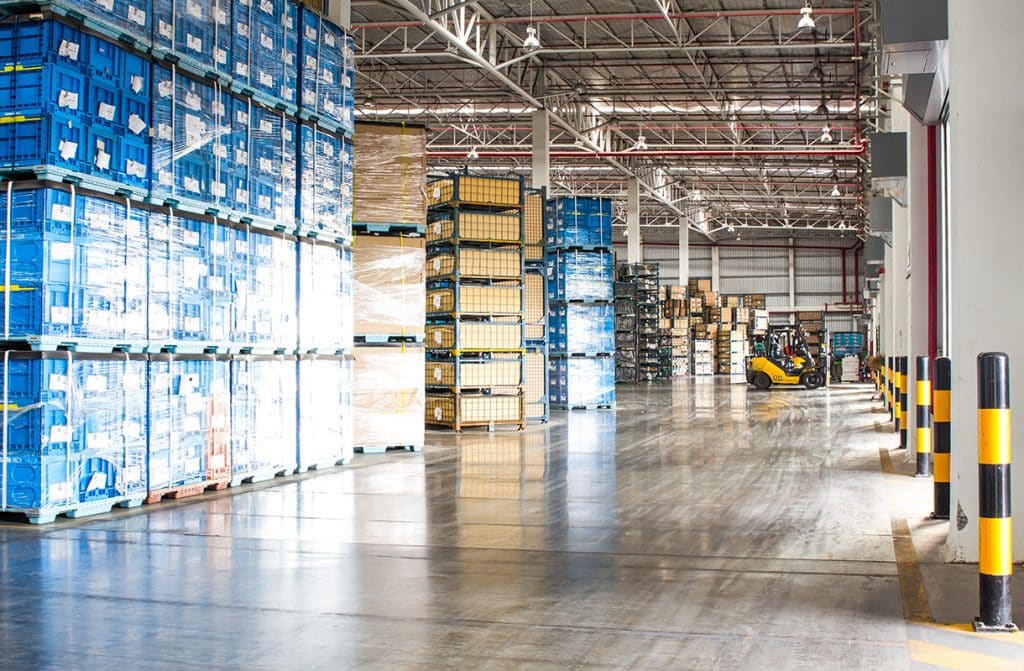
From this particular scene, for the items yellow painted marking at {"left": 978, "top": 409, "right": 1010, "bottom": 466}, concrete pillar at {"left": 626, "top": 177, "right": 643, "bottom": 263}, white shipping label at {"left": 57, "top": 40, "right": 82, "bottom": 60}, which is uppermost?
concrete pillar at {"left": 626, "top": 177, "right": 643, "bottom": 263}

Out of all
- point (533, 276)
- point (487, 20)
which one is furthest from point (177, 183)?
point (487, 20)

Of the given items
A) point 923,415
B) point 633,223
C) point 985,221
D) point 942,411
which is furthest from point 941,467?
point 633,223

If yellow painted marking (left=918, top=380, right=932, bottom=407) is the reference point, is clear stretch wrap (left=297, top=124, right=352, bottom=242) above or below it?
above

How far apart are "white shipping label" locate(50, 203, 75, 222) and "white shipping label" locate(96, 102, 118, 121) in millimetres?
768

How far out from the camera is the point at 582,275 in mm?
20812

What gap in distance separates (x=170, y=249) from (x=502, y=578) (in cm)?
446

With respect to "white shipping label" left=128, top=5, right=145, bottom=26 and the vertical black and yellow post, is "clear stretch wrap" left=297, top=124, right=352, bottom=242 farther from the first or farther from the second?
the vertical black and yellow post

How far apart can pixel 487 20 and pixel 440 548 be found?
17.4 metres

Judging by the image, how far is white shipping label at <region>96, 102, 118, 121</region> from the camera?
753 cm

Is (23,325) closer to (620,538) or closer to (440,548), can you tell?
(440,548)

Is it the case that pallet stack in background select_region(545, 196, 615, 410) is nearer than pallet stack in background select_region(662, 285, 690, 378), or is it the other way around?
pallet stack in background select_region(545, 196, 615, 410)

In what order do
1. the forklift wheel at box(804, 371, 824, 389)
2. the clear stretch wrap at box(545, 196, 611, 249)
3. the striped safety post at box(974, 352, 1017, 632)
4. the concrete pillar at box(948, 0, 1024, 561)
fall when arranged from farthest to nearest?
1. the forklift wheel at box(804, 371, 824, 389)
2. the clear stretch wrap at box(545, 196, 611, 249)
3. the concrete pillar at box(948, 0, 1024, 561)
4. the striped safety post at box(974, 352, 1017, 632)

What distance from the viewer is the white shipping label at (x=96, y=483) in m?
7.44

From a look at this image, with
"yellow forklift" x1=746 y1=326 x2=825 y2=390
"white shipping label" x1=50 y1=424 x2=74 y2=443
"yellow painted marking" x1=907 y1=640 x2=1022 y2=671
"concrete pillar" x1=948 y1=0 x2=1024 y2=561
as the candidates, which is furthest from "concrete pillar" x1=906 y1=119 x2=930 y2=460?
"yellow forklift" x1=746 y1=326 x2=825 y2=390
